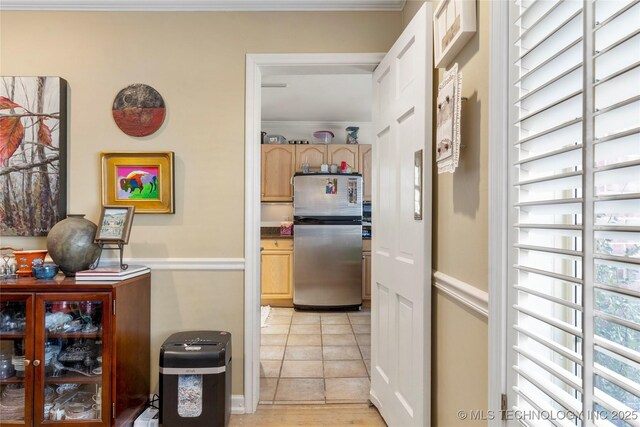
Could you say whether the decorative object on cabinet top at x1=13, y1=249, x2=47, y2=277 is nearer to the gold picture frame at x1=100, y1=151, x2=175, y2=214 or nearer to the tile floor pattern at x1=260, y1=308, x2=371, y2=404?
the gold picture frame at x1=100, y1=151, x2=175, y2=214

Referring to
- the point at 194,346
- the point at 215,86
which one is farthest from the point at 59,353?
the point at 215,86

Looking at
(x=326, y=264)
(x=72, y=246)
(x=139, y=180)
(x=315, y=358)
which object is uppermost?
(x=139, y=180)

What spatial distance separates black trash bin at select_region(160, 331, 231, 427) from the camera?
1.87 meters

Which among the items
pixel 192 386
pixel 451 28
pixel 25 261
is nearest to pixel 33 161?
pixel 25 261

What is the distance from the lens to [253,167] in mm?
2234

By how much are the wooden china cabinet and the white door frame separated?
659 mm

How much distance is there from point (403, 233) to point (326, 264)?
289 cm

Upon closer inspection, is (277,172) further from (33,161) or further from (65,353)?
(65,353)

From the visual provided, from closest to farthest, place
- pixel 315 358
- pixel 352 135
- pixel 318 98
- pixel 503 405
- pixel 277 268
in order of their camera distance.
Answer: pixel 503 405
pixel 315 358
pixel 318 98
pixel 277 268
pixel 352 135

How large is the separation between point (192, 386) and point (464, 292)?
4.96 feet

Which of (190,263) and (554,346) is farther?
(190,263)

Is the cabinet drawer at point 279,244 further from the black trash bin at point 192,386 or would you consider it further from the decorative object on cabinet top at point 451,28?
the decorative object on cabinet top at point 451,28

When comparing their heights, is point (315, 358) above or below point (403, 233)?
below

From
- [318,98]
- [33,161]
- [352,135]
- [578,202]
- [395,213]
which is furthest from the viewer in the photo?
[352,135]
